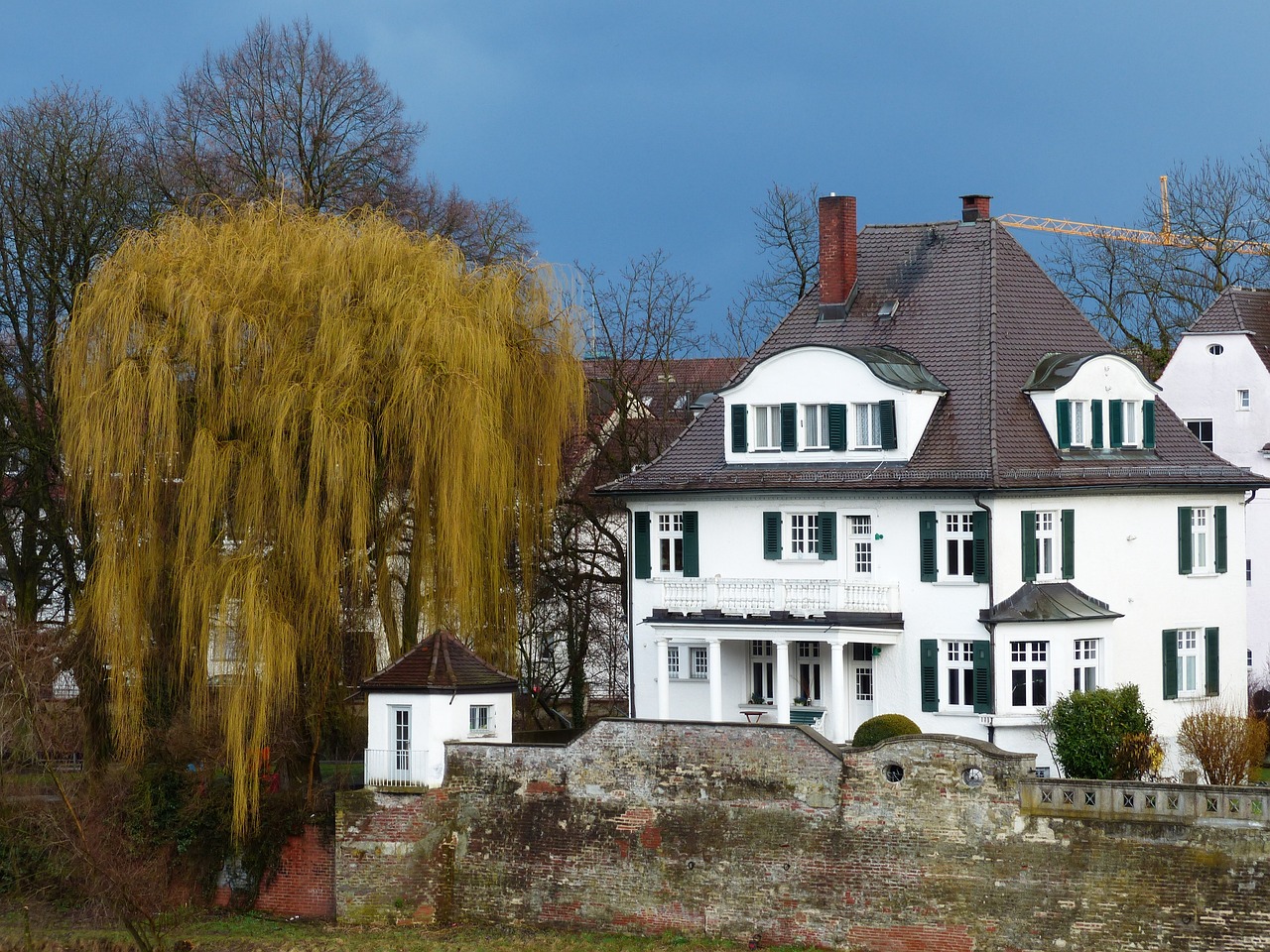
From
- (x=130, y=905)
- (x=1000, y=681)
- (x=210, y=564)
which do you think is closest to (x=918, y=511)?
(x=1000, y=681)

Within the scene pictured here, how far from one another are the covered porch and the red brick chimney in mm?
7282

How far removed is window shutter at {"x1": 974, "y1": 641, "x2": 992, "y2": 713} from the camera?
3572cm

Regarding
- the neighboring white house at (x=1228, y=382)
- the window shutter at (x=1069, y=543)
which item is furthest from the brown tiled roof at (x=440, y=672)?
the neighboring white house at (x=1228, y=382)

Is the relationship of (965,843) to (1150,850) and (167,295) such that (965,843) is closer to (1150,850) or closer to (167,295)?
(1150,850)

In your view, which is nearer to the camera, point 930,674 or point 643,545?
point 930,674

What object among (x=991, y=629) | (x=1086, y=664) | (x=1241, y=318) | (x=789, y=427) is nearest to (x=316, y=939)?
(x=991, y=629)

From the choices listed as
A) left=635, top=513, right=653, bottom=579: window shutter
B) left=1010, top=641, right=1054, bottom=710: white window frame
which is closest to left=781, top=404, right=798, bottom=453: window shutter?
left=635, top=513, right=653, bottom=579: window shutter

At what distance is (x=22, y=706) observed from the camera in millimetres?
34250

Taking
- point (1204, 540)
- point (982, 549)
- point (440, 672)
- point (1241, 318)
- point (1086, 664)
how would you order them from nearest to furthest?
point (440, 672) < point (1086, 664) < point (982, 549) < point (1204, 540) < point (1241, 318)

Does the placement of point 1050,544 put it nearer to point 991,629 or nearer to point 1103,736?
point 991,629

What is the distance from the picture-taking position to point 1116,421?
37656mm

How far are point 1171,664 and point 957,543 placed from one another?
15.2 ft

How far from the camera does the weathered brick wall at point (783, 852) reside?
93.2ft

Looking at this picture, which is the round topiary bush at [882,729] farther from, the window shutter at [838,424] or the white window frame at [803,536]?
the window shutter at [838,424]
